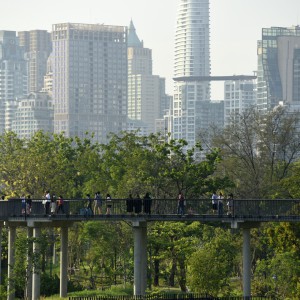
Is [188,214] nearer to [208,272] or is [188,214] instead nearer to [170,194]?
[208,272]

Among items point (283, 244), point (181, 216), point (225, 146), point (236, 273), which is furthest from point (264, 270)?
point (225, 146)

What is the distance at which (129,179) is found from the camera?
104 meters

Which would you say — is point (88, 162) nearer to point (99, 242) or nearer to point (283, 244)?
point (99, 242)

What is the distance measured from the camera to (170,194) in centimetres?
10356

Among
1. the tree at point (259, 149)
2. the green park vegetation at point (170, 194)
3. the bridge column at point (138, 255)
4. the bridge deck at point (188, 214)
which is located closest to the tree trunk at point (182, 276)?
the green park vegetation at point (170, 194)

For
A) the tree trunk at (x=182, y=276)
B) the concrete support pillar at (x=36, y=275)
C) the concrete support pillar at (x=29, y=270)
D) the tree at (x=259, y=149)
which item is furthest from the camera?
the tree at (x=259, y=149)

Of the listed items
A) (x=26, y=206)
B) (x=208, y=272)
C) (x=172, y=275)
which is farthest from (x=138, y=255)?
(x=172, y=275)

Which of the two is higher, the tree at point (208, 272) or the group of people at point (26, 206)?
the group of people at point (26, 206)

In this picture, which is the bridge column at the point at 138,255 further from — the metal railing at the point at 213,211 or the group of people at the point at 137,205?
the metal railing at the point at 213,211

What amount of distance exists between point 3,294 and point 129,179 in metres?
23.1

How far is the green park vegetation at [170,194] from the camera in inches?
3514

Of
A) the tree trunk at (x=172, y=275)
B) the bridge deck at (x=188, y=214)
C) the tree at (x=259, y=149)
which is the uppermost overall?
the tree at (x=259, y=149)

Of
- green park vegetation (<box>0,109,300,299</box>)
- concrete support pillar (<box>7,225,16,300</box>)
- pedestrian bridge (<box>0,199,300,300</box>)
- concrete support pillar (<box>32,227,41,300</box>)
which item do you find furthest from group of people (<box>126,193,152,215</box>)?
concrete support pillar (<box>7,225,16,300</box>)

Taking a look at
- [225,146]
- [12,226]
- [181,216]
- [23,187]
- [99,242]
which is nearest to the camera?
[181,216]
